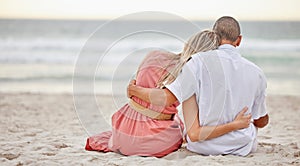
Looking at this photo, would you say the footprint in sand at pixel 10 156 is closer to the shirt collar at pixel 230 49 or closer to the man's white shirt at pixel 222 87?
the man's white shirt at pixel 222 87

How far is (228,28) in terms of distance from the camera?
12.5ft

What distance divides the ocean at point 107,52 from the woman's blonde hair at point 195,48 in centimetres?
14

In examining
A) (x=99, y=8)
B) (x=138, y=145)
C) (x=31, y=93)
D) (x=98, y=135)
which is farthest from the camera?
(x=99, y=8)

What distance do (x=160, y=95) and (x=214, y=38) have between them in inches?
23.9

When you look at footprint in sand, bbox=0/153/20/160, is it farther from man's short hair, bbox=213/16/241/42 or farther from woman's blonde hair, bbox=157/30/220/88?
man's short hair, bbox=213/16/241/42

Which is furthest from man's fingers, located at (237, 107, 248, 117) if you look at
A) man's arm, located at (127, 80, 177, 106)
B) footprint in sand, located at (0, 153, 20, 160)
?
footprint in sand, located at (0, 153, 20, 160)

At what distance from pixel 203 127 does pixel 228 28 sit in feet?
2.58

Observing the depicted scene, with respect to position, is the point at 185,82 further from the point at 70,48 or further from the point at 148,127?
the point at 70,48

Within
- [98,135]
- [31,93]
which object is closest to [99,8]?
[31,93]

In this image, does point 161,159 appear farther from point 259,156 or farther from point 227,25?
point 227,25

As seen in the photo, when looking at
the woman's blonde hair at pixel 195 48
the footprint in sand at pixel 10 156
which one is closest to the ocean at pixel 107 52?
the woman's blonde hair at pixel 195 48

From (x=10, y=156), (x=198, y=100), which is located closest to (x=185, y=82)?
(x=198, y=100)

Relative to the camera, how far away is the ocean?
15.0ft

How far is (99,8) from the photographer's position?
2781 centimetres
